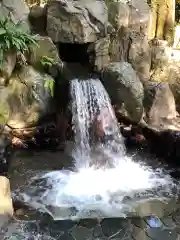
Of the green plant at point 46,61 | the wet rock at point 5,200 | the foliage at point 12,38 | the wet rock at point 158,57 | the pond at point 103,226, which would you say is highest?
the foliage at point 12,38

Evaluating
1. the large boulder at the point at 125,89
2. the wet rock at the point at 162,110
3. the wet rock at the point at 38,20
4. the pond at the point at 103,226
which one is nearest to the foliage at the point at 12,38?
the wet rock at the point at 38,20

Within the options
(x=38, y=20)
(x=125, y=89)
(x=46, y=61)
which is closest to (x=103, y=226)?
(x=125, y=89)

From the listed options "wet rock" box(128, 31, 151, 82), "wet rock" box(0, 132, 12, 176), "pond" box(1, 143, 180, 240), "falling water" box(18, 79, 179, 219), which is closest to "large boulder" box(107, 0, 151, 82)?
"wet rock" box(128, 31, 151, 82)

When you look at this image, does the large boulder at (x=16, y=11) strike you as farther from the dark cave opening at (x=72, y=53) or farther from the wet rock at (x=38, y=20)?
the dark cave opening at (x=72, y=53)

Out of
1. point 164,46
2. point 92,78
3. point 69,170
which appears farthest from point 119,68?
point 69,170

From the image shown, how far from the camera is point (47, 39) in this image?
7141 millimetres

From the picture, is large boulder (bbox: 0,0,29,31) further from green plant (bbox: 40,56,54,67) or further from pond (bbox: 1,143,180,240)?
pond (bbox: 1,143,180,240)

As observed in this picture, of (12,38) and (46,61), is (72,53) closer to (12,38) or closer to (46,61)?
(46,61)

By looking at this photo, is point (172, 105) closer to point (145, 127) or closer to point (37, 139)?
point (145, 127)

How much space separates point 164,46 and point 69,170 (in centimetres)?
374

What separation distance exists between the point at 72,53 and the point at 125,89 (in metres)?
1.71

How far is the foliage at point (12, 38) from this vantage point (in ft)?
21.2

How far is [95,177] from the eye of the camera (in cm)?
611

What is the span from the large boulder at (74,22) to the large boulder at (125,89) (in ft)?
2.48
